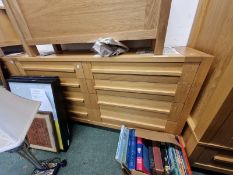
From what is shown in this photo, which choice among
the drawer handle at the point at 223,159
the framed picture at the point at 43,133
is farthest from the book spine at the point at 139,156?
the framed picture at the point at 43,133

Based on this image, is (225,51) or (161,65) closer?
(225,51)

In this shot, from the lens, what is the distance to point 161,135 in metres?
1.03

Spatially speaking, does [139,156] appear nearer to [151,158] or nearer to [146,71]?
[151,158]

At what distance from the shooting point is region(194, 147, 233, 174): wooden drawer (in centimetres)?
77

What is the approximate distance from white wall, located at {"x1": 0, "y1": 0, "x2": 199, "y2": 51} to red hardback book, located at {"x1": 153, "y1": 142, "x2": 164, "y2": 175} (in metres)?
0.81

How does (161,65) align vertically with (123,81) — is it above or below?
above

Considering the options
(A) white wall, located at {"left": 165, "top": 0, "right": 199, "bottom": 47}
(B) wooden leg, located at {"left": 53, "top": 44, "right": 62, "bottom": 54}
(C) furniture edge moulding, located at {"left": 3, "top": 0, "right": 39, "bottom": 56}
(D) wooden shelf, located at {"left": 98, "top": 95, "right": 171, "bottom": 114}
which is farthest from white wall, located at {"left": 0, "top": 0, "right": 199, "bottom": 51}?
(C) furniture edge moulding, located at {"left": 3, "top": 0, "right": 39, "bottom": 56}

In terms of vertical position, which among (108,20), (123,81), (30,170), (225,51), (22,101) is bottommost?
(30,170)

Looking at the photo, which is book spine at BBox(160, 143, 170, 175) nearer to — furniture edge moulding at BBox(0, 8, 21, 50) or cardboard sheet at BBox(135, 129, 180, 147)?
cardboard sheet at BBox(135, 129, 180, 147)

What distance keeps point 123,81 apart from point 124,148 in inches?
19.1

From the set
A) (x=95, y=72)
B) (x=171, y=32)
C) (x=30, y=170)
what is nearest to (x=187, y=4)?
(x=171, y=32)

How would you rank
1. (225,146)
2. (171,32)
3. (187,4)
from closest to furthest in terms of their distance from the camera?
(225,146) < (187,4) < (171,32)

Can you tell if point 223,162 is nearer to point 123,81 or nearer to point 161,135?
point 161,135

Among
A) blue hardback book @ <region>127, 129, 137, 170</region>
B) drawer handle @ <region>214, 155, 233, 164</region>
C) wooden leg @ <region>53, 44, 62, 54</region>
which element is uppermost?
wooden leg @ <region>53, 44, 62, 54</region>
